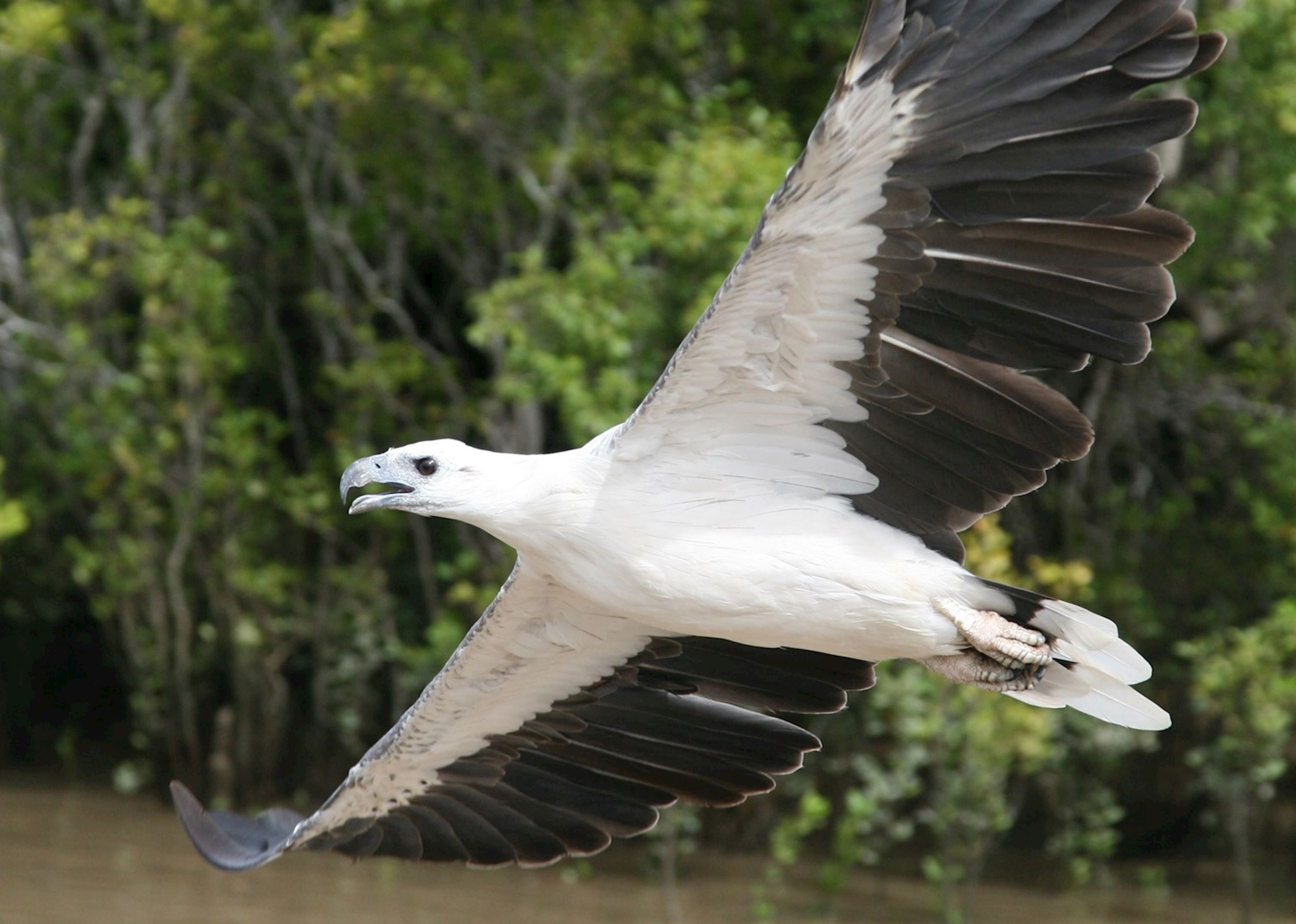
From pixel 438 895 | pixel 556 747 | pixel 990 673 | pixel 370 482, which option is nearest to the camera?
pixel 370 482

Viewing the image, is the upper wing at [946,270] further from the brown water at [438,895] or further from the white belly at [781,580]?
the brown water at [438,895]

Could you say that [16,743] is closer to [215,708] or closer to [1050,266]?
[215,708]

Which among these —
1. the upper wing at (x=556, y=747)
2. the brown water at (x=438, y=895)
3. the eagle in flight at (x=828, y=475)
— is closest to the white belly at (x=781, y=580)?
the eagle in flight at (x=828, y=475)

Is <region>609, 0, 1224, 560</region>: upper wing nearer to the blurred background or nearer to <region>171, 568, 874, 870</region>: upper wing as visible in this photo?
<region>171, 568, 874, 870</region>: upper wing

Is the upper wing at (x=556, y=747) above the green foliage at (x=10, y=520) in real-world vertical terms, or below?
below

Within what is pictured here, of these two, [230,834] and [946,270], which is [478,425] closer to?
[230,834]

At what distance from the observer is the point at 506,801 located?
17.6 ft

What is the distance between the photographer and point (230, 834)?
5.04 meters

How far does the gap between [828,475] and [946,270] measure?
70cm

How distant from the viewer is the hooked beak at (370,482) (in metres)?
4.15

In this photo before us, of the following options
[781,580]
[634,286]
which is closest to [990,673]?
[781,580]

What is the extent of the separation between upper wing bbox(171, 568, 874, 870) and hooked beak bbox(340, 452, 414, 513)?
0.74 m

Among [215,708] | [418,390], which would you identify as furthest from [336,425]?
[215,708]

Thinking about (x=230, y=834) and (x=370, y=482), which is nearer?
(x=370, y=482)
